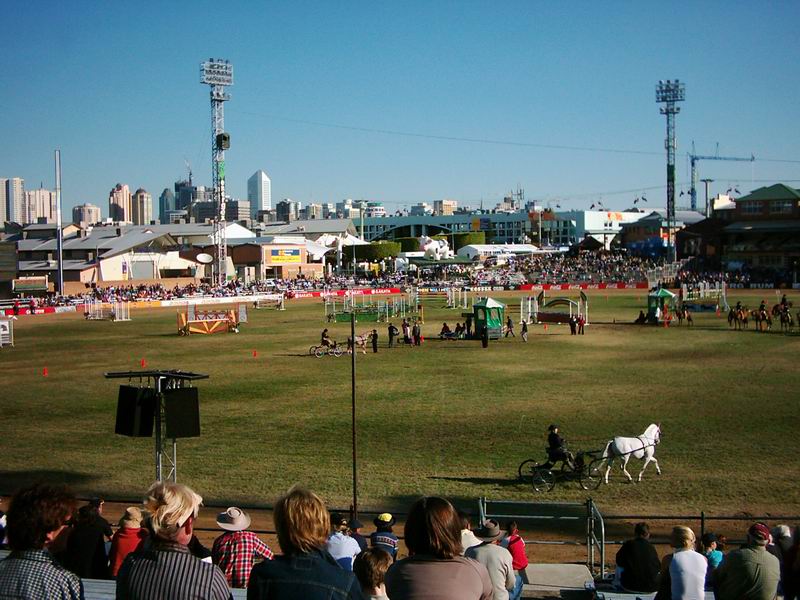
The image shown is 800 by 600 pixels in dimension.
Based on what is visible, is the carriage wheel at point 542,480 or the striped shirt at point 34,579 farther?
the carriage wheel at point 542,480

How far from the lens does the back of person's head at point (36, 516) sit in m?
4.50

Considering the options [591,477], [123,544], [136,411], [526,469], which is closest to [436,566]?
[123,544]

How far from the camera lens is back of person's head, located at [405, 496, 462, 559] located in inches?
170

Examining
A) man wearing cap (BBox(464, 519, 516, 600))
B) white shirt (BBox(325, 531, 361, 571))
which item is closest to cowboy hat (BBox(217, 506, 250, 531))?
white shirt (BBox(325, 531, 361, 571))

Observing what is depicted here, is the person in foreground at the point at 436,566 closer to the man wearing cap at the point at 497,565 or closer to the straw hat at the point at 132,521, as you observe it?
the man wearing cap at the point at 497,565

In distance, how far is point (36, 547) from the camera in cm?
451

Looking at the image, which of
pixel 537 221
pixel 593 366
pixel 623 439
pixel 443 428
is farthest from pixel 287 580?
pixel 537 221

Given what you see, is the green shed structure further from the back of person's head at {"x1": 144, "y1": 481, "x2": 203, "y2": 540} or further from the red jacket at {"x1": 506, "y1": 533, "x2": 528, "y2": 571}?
the back of person's head at {"x1": 144, "y1": 481, "x2": 203, "y2": 540}

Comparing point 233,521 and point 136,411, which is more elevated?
point 136,411

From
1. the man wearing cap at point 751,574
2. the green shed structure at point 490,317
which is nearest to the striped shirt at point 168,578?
the man wearing cap at point 751,574

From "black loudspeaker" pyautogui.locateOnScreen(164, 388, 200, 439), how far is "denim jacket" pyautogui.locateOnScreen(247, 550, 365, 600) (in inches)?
322

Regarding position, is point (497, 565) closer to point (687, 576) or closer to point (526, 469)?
point (687, 576)

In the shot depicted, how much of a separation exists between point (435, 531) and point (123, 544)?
467 cm

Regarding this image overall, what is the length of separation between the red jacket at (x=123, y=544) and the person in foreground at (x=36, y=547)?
11.2 feet
